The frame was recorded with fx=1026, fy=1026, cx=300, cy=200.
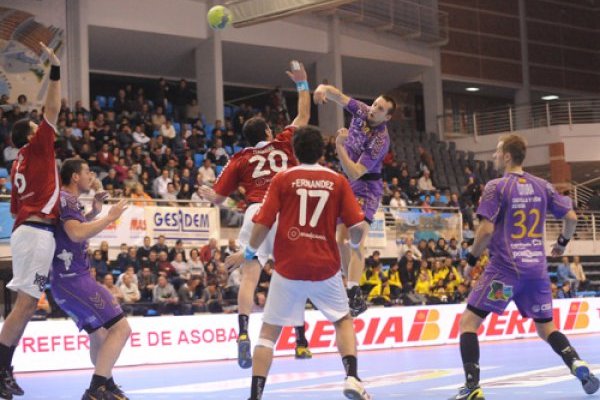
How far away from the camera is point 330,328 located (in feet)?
63.1

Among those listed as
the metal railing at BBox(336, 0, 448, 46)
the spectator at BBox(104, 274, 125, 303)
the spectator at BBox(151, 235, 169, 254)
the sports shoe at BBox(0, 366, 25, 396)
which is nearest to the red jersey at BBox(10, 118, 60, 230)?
the sports shoe at BBox(0, 366, 25, 396)

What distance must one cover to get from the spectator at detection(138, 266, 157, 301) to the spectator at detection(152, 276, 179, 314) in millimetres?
183

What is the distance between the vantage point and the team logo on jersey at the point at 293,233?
769cm

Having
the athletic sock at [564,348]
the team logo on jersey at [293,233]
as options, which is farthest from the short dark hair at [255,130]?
the athletic sock at [564,348]

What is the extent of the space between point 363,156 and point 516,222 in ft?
7.59

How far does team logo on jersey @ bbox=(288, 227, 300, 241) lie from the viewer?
7691 mm

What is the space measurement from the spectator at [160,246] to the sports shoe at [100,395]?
12035 mm

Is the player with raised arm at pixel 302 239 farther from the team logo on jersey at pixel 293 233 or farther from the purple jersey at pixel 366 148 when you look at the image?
the purple jersey at pixel 366 148

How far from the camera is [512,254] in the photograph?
29.6ft

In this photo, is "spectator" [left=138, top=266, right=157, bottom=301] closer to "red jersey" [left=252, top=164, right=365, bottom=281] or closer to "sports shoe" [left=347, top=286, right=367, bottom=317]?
"sports shoe" [left=347, top=286, right=367, bottom=317]

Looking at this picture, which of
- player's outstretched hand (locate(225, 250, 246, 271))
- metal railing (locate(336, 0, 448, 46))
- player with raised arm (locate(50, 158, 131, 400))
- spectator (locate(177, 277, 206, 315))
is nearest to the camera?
player with raised arm (locate(50, 158, 131, 400))

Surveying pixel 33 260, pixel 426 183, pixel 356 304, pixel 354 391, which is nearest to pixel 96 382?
pixel 33 260

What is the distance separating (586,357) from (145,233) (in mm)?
10618

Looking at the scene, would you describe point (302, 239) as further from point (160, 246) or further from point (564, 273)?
point (564, 273)
